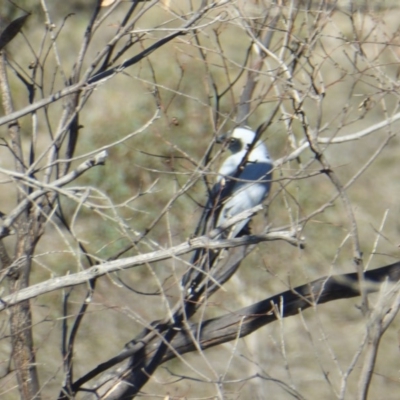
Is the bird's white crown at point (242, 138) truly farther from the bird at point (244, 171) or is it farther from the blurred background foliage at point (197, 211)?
the blurred background foliage at point (197, 211)

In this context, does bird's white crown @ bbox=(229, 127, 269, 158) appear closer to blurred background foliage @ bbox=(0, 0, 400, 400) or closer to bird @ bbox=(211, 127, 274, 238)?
bird @ bbox=(211, 127, 274, 238)

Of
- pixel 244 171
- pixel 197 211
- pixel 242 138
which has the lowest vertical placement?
pixel 197 211

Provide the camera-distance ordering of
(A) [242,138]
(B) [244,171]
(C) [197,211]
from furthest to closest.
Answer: (C) [197,211], (B) [244,171], (A) [242,138]

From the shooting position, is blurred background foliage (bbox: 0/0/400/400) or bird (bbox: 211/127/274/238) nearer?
bird (bbox: 211/127/274/238)

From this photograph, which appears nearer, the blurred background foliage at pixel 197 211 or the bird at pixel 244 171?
the bird at pixel 244 171

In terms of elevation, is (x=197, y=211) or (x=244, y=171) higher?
(x=244, y=171)

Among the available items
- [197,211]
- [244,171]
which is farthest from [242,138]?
[197,211]

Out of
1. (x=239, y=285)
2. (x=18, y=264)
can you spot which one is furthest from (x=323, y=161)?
(x=239, y=285)

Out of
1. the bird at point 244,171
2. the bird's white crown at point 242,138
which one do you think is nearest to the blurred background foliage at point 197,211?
the bird at point 244,171

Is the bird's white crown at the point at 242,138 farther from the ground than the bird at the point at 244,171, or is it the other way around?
the bird's white crown at the point at 242,138

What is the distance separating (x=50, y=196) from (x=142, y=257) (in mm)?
967

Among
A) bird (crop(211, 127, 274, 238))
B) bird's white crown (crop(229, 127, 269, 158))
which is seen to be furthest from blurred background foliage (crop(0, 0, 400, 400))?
bird's white crown (crop(229, 127, 269, 158))

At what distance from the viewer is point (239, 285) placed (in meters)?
6.37

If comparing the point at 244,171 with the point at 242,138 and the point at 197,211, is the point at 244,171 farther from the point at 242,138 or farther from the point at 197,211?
the point at 197,211
